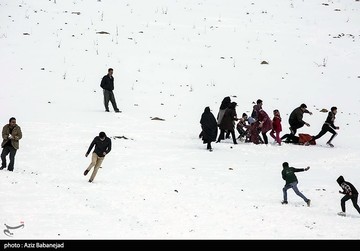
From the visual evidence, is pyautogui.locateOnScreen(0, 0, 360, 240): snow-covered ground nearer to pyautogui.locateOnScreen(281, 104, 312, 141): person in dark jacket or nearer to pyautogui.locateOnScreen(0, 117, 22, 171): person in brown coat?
pyautogui.locateOnScreen(0, 117, 22, 171): person in brown coat

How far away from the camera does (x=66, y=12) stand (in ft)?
123

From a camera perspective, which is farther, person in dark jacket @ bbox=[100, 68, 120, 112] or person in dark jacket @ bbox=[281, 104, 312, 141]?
person in dark jacket @ bbox=[100, 68, 120, 112]

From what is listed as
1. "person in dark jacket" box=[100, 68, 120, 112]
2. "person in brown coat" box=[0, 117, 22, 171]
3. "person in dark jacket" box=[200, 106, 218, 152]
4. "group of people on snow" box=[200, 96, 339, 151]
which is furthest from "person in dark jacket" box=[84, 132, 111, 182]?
"person in dark jacket" box=[100, 68, 120, 112]

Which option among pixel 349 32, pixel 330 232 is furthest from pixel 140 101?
pixel 349 32

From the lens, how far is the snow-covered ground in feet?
43.0

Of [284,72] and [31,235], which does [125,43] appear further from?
[31,235]

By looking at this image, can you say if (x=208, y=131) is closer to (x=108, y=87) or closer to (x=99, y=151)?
(x=99, y=151)

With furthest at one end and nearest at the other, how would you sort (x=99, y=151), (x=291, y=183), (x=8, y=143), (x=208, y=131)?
(x=208, y=131) → (x=8, y=143) → (x=99, y=151) → (x=291, y=183)

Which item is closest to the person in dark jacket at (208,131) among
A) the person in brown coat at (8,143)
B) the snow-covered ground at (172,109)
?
the snow-covered ground at (172,109)

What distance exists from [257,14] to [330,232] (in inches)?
1168

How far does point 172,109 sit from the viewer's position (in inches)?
1014

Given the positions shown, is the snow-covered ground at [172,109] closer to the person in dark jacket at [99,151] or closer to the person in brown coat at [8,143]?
the person in dark jacket at [99,151]

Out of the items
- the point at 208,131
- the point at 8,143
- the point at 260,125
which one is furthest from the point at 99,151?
the point at 260,125

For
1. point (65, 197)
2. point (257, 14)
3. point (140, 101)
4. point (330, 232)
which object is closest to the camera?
point (330, 232)
